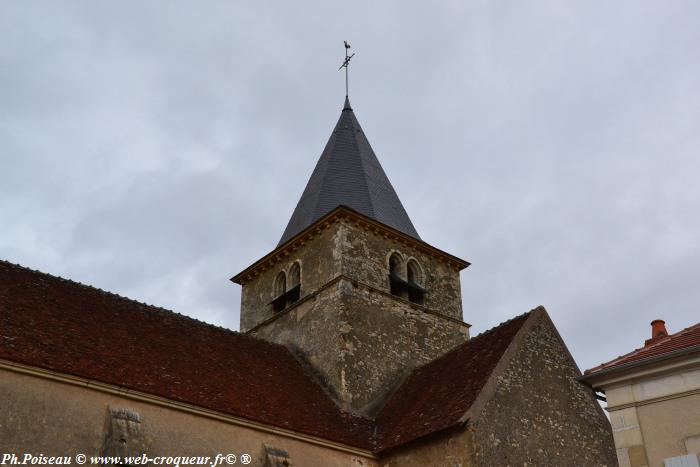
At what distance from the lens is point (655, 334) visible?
39.4 feet

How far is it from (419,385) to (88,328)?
7.36m

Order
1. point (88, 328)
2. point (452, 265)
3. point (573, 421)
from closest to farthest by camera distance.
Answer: point (88, 328) < point (573, 421) < point (452, 265)

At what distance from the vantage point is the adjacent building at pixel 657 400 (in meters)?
10.1

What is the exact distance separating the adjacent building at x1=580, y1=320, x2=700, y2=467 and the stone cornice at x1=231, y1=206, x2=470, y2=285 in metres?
9.74

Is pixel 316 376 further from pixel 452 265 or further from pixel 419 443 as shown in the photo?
pixel 452 265

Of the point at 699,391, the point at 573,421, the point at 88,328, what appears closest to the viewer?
the point at 699,391

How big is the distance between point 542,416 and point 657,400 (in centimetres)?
508

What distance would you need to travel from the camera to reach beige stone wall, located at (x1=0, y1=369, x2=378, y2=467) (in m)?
11.6

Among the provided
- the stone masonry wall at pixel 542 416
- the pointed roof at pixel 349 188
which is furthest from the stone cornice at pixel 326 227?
the stone masonry wall at pixel 542 416

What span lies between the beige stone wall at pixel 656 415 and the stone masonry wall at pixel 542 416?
3.59 metres

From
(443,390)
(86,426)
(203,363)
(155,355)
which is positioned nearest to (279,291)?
(203,363)

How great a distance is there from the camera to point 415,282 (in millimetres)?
20562

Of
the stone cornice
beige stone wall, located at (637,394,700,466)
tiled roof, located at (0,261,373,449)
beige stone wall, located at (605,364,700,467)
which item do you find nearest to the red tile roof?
tiled roof, located at (0,261,373,449)

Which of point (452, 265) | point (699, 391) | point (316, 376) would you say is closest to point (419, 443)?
point (316, 376)
